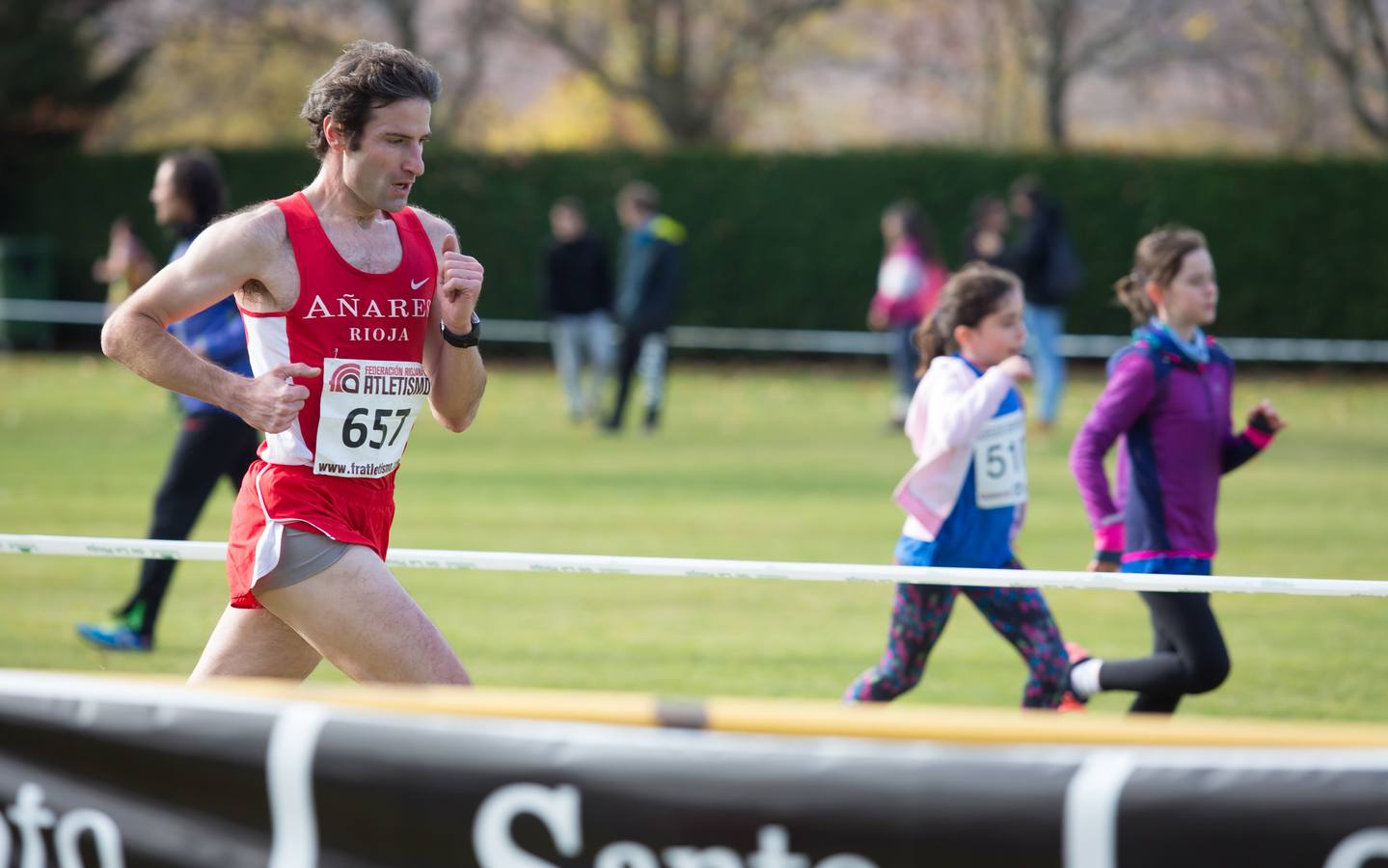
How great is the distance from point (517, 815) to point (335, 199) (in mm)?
2022

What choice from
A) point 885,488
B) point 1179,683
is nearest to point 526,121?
point 885,488

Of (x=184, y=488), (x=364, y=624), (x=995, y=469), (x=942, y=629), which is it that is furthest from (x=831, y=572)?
(x=184, y=488)

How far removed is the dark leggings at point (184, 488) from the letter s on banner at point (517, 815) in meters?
5.19

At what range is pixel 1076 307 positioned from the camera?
24.6 metres

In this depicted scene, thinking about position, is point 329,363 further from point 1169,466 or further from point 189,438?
point 189,438

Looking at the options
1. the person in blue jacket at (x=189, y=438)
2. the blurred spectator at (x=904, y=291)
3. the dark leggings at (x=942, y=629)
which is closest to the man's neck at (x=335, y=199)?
the dark leggings at (x=942, y=629)

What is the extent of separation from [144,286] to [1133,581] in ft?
9.14

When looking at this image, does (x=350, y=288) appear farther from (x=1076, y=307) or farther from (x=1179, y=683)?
(x=1076, y=307)

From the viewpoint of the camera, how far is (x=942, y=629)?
555 cm

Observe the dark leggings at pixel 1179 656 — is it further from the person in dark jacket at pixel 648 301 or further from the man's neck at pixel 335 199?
the person in dark jacket at pixel 648 301

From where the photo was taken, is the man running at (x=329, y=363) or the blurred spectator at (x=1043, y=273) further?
the blurred spectator at (x=1043, y=273)

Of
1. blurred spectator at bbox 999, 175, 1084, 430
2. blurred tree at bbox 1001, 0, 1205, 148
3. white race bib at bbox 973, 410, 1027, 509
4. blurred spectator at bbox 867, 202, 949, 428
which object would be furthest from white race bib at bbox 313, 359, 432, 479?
blurred tree at bbox 1001, 0, 1205, 148

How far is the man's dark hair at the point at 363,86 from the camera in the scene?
3926 millimetres

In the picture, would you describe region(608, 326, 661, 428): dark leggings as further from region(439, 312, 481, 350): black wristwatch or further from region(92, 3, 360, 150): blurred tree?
region(92, 3, 360, 150): blurred tree
